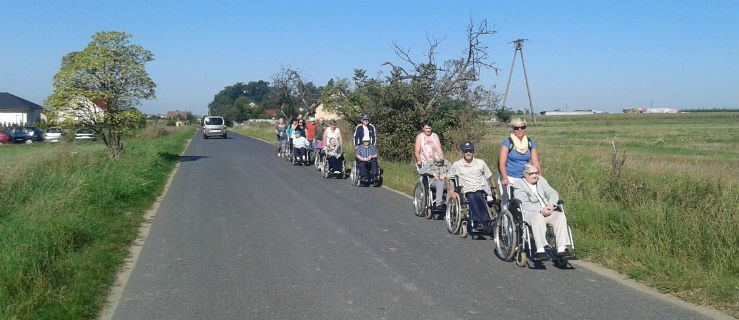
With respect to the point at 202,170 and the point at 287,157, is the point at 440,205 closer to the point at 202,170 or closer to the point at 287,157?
the point at 202,170

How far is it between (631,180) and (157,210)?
8.51 m

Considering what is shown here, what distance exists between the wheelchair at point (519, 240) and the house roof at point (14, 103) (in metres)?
71.6

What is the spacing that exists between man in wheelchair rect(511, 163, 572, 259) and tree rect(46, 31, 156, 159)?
686 inches

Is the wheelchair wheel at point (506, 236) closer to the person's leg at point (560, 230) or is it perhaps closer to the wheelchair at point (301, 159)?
the person's leg at point (560, 230)

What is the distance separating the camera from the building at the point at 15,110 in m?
68.1

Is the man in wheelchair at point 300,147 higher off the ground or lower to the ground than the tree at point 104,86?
lower

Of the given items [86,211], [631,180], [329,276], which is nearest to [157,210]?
[86,211]

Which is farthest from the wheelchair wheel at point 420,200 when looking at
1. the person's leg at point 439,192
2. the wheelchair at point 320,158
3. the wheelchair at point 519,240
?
the wheelchair at point 320,158

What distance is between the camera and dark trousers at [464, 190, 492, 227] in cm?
898

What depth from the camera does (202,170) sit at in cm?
2161

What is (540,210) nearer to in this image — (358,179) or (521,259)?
(521,259)

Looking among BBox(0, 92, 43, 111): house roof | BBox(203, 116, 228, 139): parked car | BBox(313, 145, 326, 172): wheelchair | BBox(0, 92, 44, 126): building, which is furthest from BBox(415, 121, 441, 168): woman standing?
BBox(0, 92, 43, 111): house roof

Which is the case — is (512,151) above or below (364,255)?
above

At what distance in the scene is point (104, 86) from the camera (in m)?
22.2
